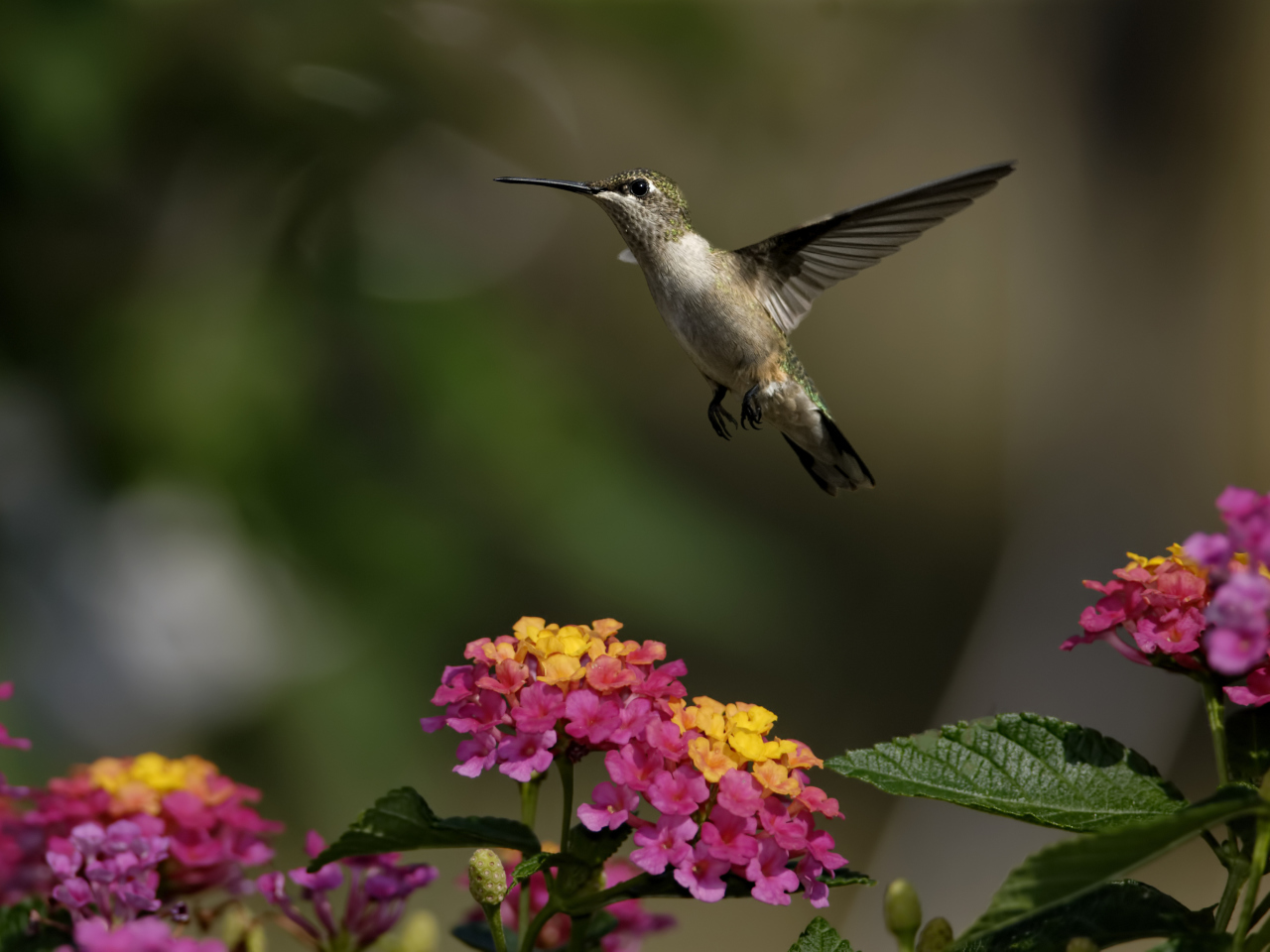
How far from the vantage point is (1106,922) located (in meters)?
0.70

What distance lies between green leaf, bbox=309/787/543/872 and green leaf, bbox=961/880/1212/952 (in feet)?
1.00

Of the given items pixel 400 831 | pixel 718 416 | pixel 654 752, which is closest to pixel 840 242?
pixel 718 416

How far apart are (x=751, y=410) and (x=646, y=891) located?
0.70 meters

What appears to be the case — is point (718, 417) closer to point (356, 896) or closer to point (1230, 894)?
point (356, 896)

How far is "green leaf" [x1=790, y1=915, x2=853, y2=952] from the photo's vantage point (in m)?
0.71

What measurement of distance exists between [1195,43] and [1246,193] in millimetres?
570

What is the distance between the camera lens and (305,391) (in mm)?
2721

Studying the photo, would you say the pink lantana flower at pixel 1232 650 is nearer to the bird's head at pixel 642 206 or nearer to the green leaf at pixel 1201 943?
the green leaf at pixel 1201 943

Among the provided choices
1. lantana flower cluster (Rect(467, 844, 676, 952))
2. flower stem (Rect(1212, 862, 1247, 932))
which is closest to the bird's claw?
lantana flower cluster (Rect(467, 844, 676, 952))

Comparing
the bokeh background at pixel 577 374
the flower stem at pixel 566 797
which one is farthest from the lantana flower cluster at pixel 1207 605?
the bokeh background at pixel 577 374

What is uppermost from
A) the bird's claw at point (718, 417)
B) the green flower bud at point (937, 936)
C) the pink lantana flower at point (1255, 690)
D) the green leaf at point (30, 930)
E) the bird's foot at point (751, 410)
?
the bird's foot at point (751, 410)

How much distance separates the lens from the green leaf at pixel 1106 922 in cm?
69

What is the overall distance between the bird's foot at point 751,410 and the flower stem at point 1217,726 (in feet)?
2.00

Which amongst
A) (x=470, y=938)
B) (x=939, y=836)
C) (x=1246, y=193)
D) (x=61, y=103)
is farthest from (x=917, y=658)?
(x=470, y=938)
